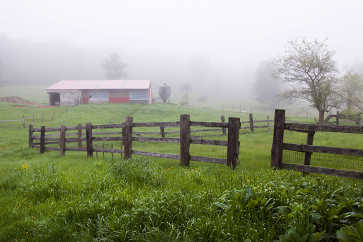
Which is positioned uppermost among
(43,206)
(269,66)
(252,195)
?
(269,66)

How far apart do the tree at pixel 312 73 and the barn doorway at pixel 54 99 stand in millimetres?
41340

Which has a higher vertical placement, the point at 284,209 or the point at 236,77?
the point at 236,77

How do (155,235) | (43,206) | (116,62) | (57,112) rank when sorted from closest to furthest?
(155,235) < (43,206) < (57,112) < (116,62)

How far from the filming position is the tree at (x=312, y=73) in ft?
83.8

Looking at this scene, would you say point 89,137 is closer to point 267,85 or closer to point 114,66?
point 267,85

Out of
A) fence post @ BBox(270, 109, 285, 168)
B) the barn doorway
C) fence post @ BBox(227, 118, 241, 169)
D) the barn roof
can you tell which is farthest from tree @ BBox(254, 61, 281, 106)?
fence post @ BBox(270, 109, 285, 168)

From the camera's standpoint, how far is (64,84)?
5078 centimetres

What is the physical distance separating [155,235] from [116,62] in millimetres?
89649

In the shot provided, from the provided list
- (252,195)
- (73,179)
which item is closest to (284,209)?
(252,195)

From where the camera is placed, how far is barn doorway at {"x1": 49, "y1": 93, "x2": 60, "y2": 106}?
47406 millimetres

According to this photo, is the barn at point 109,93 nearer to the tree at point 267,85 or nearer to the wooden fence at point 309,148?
the tree at point 267,85

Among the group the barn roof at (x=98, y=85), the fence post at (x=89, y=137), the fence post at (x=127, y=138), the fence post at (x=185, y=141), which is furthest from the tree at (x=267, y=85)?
the fence post at (x=185, y=141)

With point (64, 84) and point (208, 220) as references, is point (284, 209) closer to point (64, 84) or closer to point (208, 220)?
point (208, 220)

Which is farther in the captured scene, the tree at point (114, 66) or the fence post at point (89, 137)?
the tree at point (114, 66)
